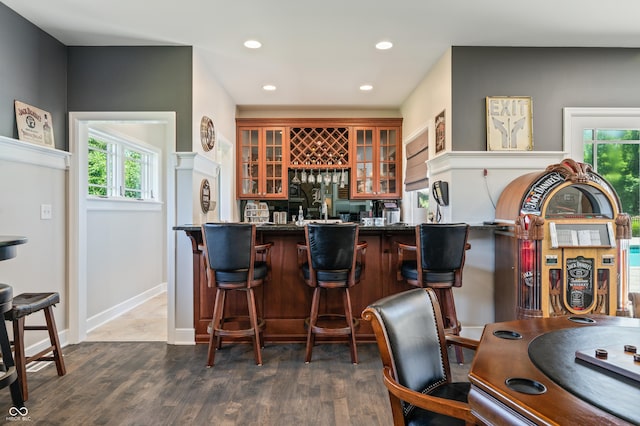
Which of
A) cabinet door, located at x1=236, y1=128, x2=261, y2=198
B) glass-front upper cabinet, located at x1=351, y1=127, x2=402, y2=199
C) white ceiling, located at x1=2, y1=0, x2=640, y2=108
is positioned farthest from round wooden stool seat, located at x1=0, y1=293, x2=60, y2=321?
glass-front upper cabinet, located at x1=351, y1=127, x2=402, y2=199

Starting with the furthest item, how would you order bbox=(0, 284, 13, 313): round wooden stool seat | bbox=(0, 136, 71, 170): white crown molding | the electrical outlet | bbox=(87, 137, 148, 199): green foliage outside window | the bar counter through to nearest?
bbox=(87, 137, 148, 199): green foliage outside window < the bar counter < the electrical outlet < bbox=(0, 136, 71, 170): white crown molding < bbox=(0, 284, 13, 313): round wooden stool seat

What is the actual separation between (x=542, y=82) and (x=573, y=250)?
1.67 m

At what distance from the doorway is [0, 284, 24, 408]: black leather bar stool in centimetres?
125

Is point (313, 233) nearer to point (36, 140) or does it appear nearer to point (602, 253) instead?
point (602, 253)

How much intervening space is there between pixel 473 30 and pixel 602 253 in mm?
2083

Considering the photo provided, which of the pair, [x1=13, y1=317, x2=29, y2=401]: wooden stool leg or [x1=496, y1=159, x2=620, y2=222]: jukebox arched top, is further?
[x1=496, y1=159, x2=620, y2=222]: jukebox arched top

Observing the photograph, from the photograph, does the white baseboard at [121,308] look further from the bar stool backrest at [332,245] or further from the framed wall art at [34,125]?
the bar stool backrest at [332,245]

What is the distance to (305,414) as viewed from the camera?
6.73 feet

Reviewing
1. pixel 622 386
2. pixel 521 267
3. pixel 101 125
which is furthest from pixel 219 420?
pixel 101 125

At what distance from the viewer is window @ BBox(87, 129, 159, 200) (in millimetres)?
4020

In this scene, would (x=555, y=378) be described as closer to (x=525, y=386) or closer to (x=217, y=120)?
(x=525, y=386)

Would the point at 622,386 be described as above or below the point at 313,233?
below

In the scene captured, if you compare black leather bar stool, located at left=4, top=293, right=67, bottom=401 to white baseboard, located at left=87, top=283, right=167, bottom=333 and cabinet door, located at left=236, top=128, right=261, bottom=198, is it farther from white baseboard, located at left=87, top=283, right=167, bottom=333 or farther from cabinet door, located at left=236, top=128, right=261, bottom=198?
cabinet door, located at left=236, top=128, right=261, bottom=198

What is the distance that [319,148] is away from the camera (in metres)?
5.61
